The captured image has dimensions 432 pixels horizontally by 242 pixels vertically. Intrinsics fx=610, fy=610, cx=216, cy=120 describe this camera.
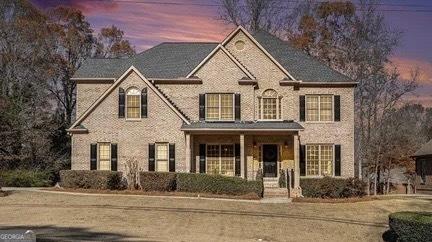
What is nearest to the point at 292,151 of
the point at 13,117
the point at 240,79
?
the point at 240,79

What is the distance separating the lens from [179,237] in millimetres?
19312

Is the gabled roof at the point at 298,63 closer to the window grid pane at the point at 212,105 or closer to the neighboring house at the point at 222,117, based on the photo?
the neighboring house at the point at 222,117

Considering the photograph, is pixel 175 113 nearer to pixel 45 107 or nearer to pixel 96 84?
pixel 96 84

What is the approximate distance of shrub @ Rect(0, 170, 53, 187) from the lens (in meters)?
39.2

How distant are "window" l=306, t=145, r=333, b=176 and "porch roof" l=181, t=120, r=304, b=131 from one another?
2.32 metres

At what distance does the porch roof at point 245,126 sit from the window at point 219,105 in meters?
0.81

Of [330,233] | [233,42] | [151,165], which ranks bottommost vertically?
[330,233]

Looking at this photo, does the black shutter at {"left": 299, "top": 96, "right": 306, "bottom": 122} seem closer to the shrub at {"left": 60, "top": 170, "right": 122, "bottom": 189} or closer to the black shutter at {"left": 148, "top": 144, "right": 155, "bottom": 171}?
the black shutter at {"left": 148, "top": 144, "right": 155, "bottom": 171}

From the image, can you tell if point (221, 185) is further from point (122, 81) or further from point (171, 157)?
point (122, 81)

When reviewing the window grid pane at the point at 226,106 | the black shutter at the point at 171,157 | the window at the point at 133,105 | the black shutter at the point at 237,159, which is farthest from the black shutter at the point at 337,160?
the window at the point at 133,105

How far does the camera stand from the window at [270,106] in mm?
37500

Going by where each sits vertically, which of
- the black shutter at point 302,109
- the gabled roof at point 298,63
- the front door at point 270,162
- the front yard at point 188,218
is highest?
the gabled roof at point 298,63

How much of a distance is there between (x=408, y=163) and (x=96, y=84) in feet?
98.2

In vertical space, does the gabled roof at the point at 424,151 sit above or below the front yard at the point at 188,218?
above
